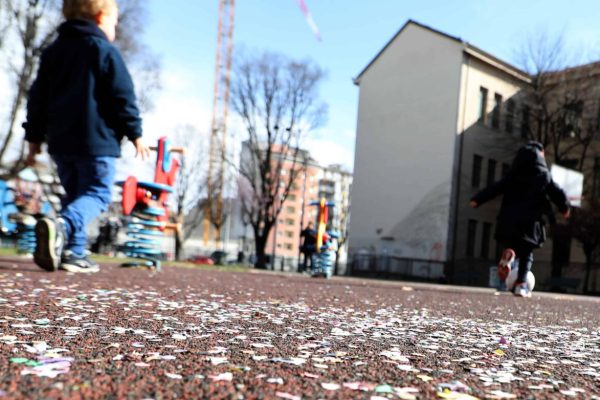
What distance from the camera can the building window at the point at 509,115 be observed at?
29.8 metres

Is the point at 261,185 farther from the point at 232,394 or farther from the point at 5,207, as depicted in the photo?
the point at 232,394

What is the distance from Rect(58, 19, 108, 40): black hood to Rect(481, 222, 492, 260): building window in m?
26.8

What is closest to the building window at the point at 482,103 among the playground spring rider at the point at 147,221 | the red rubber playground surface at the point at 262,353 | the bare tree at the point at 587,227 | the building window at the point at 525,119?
the building window at the point at 525,119

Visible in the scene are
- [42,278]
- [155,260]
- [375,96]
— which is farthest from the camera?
[375,96]

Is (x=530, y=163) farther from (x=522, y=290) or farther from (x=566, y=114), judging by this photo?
(x=566, y=114)

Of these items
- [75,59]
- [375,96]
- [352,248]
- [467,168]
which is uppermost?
[375,96]

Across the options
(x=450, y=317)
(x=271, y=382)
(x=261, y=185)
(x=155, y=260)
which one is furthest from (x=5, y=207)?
(x=261, y=185)

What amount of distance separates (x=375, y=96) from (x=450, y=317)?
96.1ft

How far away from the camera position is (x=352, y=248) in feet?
105

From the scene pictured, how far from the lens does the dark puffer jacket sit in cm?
738

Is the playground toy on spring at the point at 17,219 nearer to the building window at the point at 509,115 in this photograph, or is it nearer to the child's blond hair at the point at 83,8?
the child's blond hair at the point at 83,8

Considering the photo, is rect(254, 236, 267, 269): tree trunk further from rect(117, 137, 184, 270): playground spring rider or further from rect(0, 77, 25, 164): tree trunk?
rect(117, 137, 184, 270): playground spring rider

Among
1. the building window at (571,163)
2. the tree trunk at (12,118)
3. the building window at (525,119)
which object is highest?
the building window at (525,119)

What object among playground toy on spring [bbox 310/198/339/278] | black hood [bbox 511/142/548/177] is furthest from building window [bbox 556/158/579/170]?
black hood [bbox 511/142/548/177]
